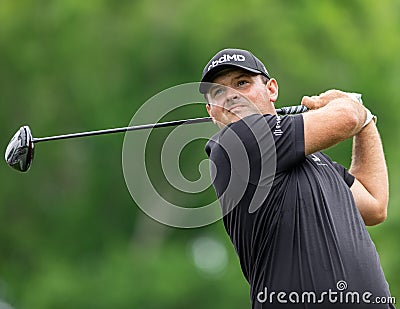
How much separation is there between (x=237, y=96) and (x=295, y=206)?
Result: 2.17 ft

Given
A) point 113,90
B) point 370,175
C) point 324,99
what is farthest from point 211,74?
point 113,90

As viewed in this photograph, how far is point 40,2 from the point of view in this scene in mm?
19531

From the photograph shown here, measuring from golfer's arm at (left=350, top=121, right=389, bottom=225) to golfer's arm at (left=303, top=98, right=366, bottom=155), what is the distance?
539mm

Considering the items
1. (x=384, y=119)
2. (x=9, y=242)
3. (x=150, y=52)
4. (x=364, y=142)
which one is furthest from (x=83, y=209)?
(x=364, y=142)

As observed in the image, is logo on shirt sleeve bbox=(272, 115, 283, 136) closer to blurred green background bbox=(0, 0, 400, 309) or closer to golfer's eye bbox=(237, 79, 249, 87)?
golfer's eye bbox=(237, 79, 249, 87)

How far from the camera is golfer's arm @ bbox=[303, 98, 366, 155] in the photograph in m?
5.09

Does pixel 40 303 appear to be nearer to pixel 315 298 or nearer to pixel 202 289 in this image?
pixel 202 289

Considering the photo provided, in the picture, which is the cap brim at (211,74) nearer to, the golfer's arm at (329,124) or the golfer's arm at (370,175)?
the golfer's arm at (329,124)

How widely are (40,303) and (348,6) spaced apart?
6.92 meters

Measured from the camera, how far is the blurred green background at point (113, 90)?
722 inches

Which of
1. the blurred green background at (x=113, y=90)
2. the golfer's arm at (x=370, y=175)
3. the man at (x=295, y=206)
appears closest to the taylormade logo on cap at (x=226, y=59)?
the man at (x=295, y=206)

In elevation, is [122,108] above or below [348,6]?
below

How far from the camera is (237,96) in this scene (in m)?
5.45

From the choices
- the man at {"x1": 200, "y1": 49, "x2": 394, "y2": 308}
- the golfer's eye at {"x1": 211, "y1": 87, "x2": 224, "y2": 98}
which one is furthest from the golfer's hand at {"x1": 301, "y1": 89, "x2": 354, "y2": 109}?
the golfer's eye at {"x1": 211, "y1": 87, "x2": 224, "y2": 98}
